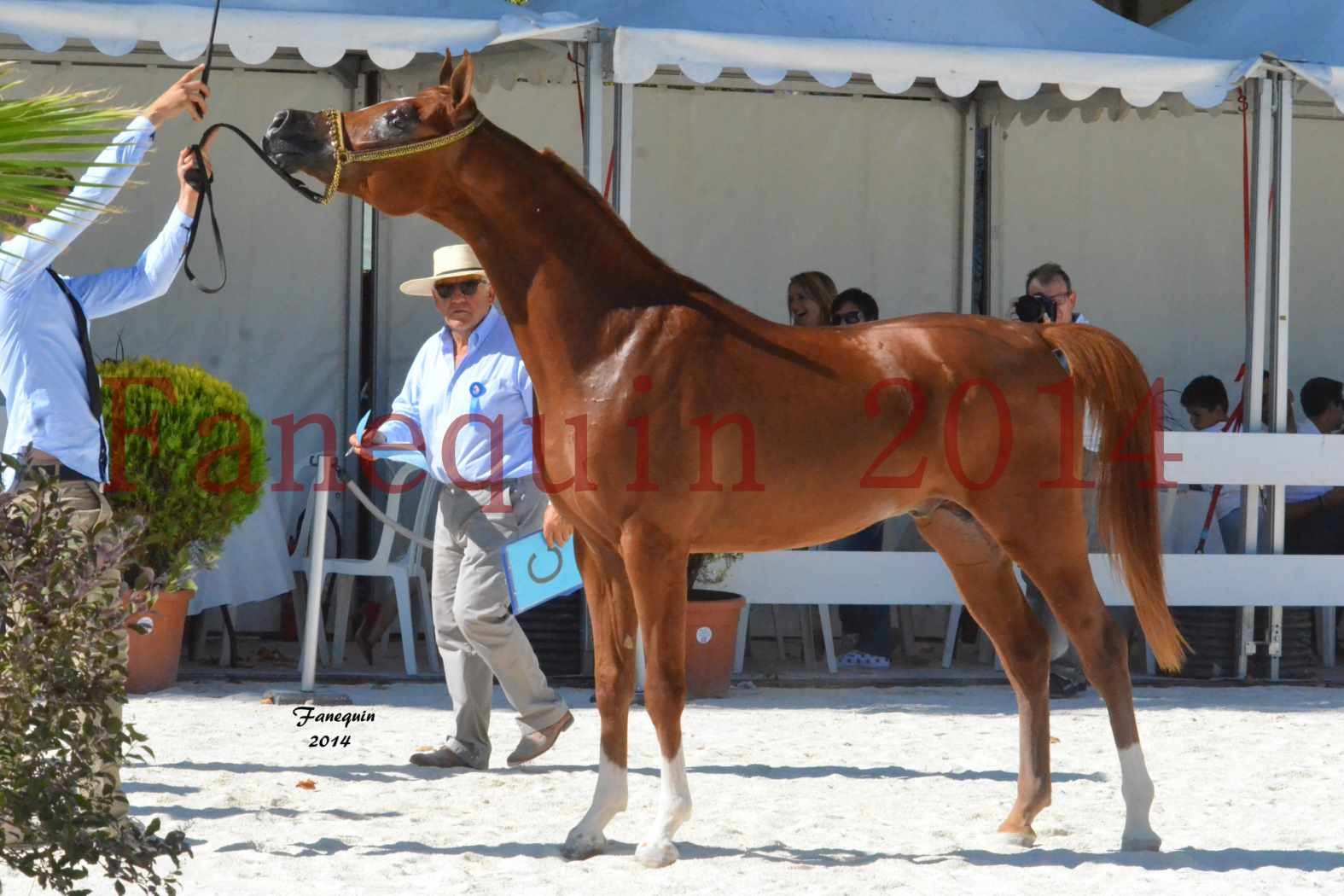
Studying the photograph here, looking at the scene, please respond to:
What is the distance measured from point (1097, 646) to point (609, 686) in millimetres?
1377

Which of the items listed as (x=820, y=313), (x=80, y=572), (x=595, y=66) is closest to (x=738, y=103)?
(x=820, y=313)

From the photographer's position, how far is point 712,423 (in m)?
4.62

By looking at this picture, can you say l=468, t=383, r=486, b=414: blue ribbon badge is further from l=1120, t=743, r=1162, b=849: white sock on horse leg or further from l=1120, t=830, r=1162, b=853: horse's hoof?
l=1120, t=830, r=1162, b=853: horse's hoof

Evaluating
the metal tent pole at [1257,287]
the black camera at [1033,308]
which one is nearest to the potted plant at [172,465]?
the black camera at [1033,308]

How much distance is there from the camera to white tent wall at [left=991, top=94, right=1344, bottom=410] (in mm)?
9867

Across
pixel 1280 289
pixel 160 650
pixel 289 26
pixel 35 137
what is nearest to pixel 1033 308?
pixel 1280 289

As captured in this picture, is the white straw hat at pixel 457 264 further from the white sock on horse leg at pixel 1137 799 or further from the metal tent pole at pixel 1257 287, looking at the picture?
the metal tent pole at pixel 1257 287

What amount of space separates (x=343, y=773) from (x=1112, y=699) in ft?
8.70

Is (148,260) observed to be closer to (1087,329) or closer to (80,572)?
(80,572)

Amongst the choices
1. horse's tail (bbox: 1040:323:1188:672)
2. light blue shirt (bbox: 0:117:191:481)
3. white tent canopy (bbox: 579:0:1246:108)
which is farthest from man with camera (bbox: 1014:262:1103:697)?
light blue shirt (bbox: 0:117:191:481)

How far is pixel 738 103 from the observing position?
31.5ft

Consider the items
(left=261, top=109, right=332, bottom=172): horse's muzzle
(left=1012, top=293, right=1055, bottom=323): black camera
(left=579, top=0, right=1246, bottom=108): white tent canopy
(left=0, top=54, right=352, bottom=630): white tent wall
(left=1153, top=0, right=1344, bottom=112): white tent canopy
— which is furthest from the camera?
(left=0, top=54, right=352, bottom=630): white tent wall

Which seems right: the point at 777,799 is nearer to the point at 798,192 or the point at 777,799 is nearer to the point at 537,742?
the point at 537,742

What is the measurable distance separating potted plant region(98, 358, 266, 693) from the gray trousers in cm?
167
